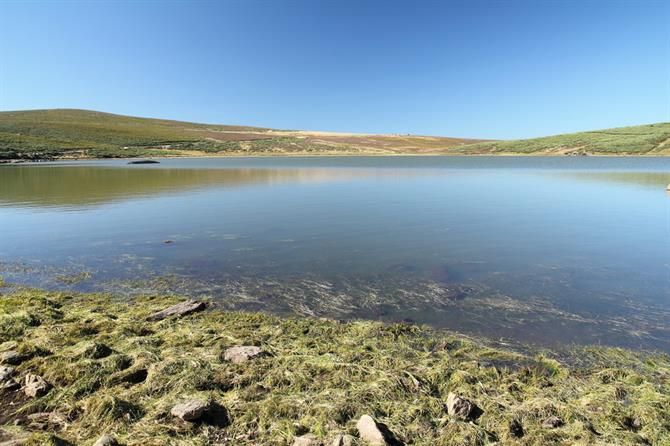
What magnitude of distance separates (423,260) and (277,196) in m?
16.3

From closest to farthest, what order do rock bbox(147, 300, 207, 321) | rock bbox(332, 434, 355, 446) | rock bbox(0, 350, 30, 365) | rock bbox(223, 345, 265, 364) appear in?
rock bbox(332, 434, 355, 446), rock bbox(0, 350, 30, 365), rock bbox(223, 345, 265, 364), rock bbox(147, 300, 207, 321)

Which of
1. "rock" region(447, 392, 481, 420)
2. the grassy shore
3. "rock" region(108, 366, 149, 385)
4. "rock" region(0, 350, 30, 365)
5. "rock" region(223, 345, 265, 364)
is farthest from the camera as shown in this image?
"rock" region(223, 345, 265, 364)

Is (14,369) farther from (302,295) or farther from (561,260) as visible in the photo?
(561,260)

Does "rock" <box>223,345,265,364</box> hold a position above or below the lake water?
below

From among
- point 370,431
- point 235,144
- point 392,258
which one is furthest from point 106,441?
point 235,144

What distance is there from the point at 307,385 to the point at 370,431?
4.45 feet

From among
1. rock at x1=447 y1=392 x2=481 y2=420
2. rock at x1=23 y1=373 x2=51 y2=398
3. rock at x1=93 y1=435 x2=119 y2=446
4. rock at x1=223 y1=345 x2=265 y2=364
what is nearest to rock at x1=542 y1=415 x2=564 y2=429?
rock at x1=447 y1=392 x2=481 y2=420

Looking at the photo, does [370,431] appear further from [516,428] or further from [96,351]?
[96,351]

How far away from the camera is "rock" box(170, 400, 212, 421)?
4328 mm

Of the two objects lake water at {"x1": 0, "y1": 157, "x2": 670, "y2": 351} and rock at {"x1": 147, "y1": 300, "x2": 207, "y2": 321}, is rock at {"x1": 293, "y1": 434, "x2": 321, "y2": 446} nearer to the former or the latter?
lake water at {"x1": 0, "y1": 157, "x2": 670, "y2": 351}

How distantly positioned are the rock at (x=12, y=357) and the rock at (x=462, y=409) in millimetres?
6586

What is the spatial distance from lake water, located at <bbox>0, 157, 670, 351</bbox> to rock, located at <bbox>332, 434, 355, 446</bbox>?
12.4ft

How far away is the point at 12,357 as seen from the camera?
5.71 m

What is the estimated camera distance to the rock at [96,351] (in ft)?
19.2
